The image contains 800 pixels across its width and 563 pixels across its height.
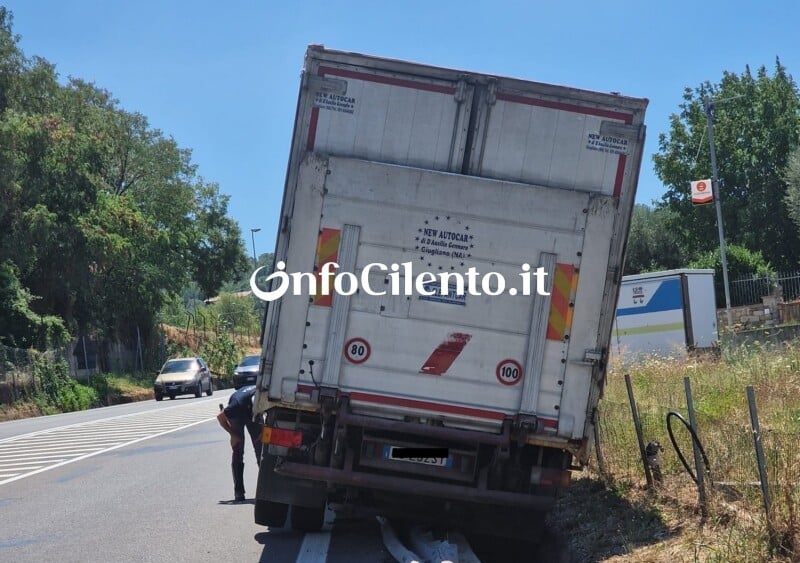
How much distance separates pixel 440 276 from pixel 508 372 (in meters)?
0.89

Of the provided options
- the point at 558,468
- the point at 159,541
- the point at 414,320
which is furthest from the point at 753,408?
the point at 159,541

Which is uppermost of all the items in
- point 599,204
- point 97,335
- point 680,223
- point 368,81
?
point 680,223

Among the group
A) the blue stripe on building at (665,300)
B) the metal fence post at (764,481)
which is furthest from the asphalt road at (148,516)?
the blue stripe on building at (665,300)

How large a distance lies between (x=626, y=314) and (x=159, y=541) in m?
19.8

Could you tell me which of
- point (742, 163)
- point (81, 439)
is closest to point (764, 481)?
point (81, 439)

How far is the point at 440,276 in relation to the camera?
7410mm

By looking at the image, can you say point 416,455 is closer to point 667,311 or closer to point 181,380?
point 667,311

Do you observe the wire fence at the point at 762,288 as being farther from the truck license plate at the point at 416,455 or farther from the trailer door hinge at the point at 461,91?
the truck license plate at the point at 416,455

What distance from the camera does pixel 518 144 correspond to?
7586 millimetres

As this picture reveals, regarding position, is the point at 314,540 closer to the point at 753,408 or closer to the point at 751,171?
the point at 753,408

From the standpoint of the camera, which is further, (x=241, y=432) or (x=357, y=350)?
(x=241, y=432)

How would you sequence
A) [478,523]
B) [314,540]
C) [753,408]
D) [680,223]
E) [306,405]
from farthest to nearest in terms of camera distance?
[680,223], [314,540], [478,523], [306,405], [753,408]

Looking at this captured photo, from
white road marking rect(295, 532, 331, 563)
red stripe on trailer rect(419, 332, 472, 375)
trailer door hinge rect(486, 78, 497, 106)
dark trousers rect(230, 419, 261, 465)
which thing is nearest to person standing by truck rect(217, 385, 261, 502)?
dark trousers rect(230, 419, 261, 465)

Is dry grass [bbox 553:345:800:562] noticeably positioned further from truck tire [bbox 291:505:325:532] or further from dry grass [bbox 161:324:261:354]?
dry grass [bbox 161:324:261:354]
